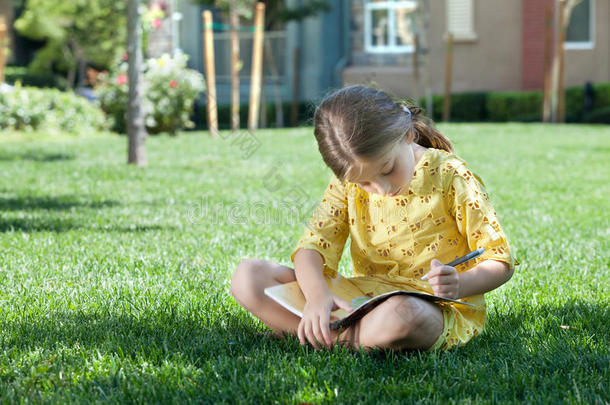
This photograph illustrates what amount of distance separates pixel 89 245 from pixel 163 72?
9.68 m

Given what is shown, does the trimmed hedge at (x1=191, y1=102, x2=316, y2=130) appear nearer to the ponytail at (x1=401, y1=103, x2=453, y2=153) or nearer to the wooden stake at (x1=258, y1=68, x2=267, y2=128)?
the wooden stake at (x1=258, y1=68, x2=267, y2=128)

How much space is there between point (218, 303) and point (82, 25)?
22559 millimetres

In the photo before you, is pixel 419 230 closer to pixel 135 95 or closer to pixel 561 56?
pixel 135 95

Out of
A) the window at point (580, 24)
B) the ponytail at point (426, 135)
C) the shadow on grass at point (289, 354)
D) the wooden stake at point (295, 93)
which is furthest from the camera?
the window at point (580, 24)

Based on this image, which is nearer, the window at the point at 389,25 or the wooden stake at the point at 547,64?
the wooden stake at the point at 547,64

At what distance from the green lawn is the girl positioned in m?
0.10

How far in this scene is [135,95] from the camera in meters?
8.09

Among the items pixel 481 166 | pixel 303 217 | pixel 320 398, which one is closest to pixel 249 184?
pixel 303 217

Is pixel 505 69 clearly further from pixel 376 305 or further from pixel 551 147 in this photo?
pixel 376 305

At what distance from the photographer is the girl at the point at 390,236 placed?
230 cm

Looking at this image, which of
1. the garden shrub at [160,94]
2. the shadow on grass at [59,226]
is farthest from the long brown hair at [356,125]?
the garden shrub at [160,94]

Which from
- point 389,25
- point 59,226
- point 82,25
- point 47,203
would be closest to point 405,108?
point 59,226

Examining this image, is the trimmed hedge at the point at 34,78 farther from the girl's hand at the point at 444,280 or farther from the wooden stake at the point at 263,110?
the girl's hand at the point at 444,280

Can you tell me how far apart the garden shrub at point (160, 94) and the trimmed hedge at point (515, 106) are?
5.61 meters
